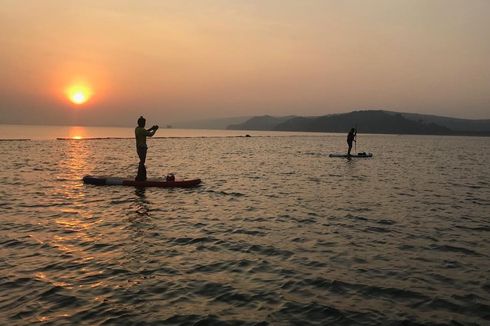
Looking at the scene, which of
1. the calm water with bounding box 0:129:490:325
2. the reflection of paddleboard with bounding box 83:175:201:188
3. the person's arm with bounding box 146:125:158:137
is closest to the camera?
the calm water with bounding box 0:129:490:325

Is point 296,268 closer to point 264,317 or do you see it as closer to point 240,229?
point 264,317

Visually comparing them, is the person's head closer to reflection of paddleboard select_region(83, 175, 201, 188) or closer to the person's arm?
the person's arm

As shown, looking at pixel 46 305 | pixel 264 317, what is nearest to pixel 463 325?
pixel 264 317

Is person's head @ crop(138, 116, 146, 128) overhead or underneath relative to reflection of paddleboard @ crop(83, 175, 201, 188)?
overhead

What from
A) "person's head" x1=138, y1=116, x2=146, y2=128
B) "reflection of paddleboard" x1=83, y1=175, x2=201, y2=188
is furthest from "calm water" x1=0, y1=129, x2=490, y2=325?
"person's head" x1=138, y1=116, x2=146, y2=128

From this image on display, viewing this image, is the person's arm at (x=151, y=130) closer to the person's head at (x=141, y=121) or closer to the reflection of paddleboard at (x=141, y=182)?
the person's head at (x=141, y=121)

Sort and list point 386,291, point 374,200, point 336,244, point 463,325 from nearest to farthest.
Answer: point 463,325 → point 386,291 → point 336,244 → point 374,200

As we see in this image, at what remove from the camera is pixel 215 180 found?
29531mm

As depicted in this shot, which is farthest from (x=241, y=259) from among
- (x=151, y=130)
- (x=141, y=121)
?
(x=151, y=130)

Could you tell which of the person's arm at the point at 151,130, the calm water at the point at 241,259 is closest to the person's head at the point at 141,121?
the person's arm at the point at 151,130

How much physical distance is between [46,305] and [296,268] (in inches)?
230

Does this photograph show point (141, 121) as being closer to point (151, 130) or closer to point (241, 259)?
point (151, 130)

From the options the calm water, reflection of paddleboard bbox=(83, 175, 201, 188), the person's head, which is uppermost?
the person's head

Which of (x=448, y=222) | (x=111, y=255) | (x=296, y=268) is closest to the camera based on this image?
(x=296, y=268)
